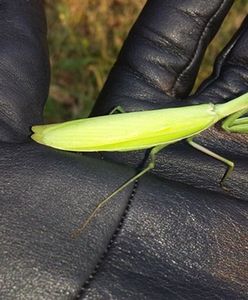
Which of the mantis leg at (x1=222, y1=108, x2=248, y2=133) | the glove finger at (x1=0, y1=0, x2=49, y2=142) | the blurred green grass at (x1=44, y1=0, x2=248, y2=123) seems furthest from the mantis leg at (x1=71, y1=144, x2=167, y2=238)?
the blurred green grass at (x1=44, y1=0, x2=248, y2=123)

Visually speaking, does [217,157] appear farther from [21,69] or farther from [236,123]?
[21,69]

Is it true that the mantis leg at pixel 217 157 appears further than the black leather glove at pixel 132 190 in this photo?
Yes

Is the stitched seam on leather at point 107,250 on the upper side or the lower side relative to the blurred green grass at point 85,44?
upper

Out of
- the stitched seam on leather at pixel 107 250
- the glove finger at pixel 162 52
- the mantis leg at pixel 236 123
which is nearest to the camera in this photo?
the stitched seam on leather at pixel 107 250

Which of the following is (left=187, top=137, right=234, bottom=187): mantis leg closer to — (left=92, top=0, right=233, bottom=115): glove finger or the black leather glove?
the black leather glove

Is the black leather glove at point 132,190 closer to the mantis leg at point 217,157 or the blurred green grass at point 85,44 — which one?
the mantis leg at point 217,157

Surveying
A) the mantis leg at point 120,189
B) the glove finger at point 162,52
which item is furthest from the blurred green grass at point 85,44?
the mantis leg at point 120,189
